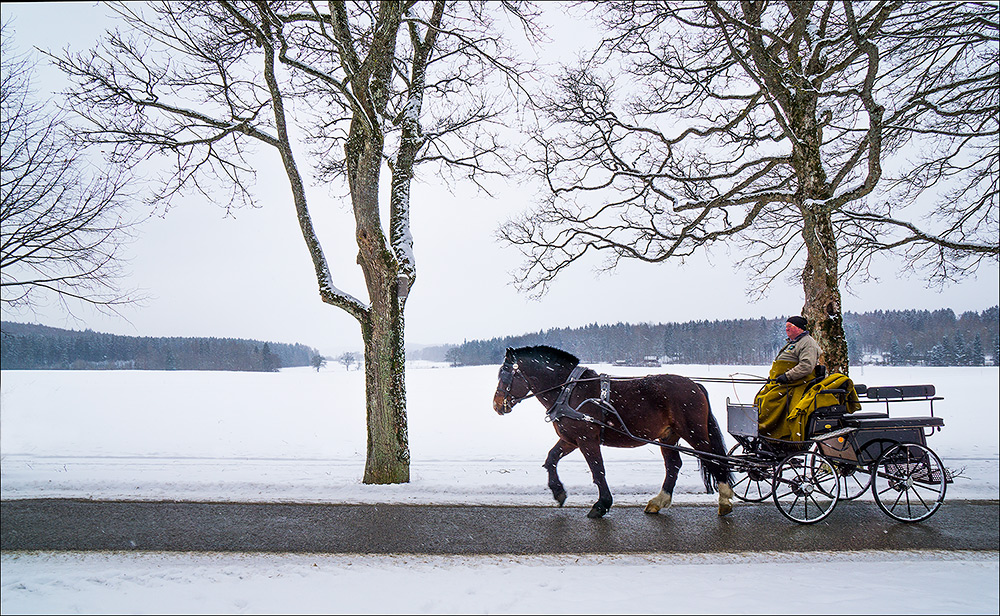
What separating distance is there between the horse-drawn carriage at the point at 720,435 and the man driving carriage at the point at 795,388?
0.07 meters

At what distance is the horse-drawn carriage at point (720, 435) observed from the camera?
585 cm

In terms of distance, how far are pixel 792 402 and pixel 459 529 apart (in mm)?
4107

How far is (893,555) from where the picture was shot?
4.87m

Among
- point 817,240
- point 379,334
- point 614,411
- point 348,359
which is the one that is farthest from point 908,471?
point 348,359

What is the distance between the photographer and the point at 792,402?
242 inches

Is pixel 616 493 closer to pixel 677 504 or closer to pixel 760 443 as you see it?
pixel 677 504

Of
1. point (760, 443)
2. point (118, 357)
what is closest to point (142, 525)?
point (760, 443)

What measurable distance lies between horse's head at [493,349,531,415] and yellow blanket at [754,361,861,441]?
2.81 metres

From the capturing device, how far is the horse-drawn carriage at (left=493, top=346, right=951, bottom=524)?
585 centimetres

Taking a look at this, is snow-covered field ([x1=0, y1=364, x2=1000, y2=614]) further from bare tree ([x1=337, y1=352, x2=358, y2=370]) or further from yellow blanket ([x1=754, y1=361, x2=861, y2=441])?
bare tree ([x1=337, y1=352, x2=358, y2=370])

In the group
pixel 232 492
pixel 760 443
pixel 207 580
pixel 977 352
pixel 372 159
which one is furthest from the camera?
pixel 977 352

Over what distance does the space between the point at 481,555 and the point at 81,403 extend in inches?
696

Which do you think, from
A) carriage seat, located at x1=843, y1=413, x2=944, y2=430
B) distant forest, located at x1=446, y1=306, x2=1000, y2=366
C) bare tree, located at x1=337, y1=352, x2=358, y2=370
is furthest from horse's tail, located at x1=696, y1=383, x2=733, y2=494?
bare tree, located at x1=337, y1=352, x2=358, y2=370

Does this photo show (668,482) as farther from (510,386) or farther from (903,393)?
(903,393)
